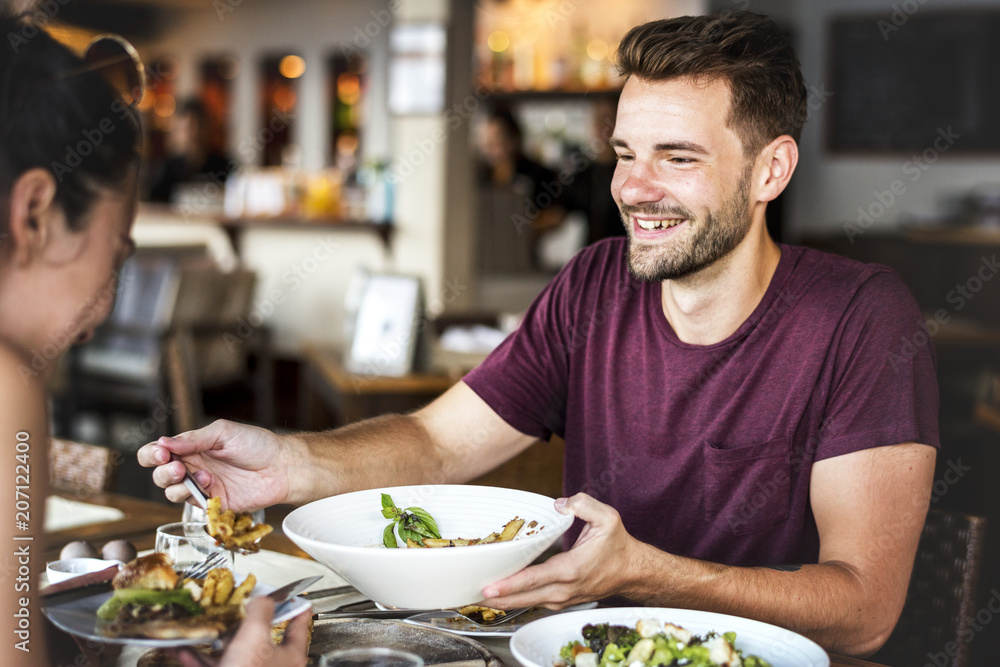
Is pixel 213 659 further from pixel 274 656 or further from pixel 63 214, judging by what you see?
pixel 63 214

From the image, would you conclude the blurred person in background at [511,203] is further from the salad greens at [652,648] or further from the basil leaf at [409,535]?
the salad greens at [652,648]

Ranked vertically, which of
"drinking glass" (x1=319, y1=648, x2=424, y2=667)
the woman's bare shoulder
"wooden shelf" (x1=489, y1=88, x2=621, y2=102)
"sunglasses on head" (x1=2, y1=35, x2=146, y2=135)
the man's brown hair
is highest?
"wooden shelf" (x1=489, y1=88, x2=621, y2=102)

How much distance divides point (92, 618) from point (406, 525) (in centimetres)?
36

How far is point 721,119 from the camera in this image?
143 cm

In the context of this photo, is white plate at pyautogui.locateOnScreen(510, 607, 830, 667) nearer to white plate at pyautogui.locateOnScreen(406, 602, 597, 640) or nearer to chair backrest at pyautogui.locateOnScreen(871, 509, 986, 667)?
white plate at pyautogui.locateOnScreen(406, 602, 597, 640)

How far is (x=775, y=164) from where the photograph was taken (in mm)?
1514

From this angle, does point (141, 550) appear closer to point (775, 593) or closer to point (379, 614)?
point (379, 614)

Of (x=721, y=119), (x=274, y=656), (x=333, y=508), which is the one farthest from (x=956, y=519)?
(x=274, y=656)

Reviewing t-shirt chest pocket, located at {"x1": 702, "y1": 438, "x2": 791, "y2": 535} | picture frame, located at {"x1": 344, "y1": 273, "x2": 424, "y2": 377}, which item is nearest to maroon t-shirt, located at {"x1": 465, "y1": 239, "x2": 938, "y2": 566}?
t-shirt chest pocket, located at {"x1": 702, "y1": 438, "x2": 791, "y2": 535}

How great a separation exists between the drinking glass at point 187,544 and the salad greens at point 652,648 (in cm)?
39

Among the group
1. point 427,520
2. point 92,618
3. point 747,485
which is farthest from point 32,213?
point 747,485

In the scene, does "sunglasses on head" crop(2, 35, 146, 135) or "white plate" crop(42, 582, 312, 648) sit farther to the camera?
"white plate" crop(42, 582, 312, 648)

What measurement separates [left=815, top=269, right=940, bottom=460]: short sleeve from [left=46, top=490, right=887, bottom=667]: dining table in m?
0.37

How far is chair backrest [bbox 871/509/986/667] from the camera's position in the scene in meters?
1.36
